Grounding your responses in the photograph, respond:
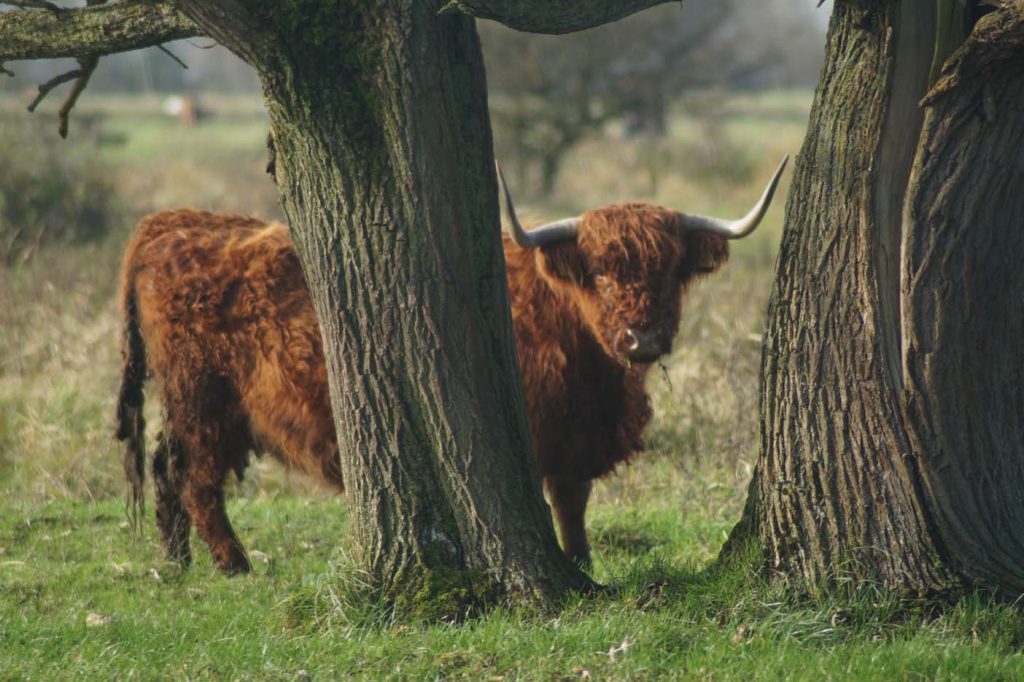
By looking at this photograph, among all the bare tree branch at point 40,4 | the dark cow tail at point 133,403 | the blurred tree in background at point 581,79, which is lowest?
the dark cow tail at point 133,403

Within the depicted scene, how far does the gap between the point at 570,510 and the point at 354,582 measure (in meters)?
1.89

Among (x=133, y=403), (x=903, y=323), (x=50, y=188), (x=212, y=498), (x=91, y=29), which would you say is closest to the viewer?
(x=903, y=323)

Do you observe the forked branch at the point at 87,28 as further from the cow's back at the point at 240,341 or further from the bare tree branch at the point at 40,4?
the cow's back at the point at 240,341

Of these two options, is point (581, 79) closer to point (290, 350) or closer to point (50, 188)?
point (50, 188)

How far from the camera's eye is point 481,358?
4.87 meters

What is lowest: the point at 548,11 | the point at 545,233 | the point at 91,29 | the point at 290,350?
the point at 290,350

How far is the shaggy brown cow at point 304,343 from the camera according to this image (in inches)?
248

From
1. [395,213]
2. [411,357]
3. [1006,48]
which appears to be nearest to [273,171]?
[395,213]

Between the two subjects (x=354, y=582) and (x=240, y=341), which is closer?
(x=354, y=582)

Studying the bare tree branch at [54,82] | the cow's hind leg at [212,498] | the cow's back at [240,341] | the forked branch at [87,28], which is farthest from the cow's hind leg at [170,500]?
the forked branch at [87,28]

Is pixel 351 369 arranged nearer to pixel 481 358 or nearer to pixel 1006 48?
pixel 481 358

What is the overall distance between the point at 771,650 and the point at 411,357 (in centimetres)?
173

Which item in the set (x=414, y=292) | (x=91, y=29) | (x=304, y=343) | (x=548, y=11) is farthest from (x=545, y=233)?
(x=91, y=29)

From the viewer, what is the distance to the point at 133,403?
734cm
